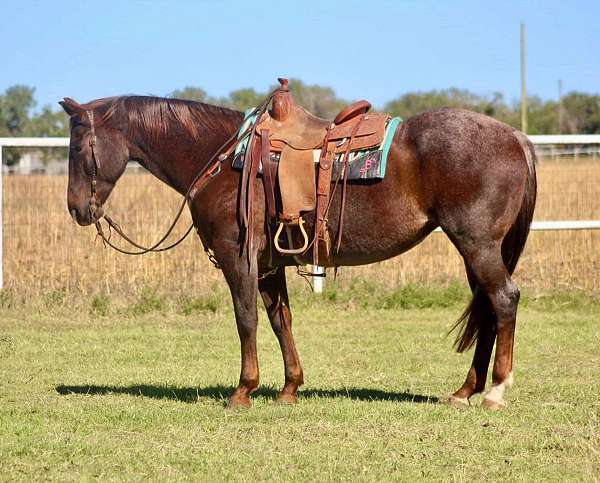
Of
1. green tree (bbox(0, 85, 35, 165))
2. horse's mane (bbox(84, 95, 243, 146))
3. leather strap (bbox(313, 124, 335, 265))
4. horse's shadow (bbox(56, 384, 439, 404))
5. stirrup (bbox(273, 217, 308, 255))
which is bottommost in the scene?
horse's shadow (bbox(56, 384, 439, 404))

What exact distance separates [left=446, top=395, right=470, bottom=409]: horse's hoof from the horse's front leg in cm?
138

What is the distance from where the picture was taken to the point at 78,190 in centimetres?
708

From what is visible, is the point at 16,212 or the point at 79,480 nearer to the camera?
the point at 79,480

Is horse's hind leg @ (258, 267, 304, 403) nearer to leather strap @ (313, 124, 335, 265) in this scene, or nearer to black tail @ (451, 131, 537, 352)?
leather strap @ (313, 124, 335, 265)

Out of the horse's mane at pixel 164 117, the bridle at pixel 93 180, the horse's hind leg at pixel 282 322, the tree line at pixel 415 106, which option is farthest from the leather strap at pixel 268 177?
the tree line at pixel 415 106

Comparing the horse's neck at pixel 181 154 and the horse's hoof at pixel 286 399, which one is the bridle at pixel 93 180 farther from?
the horse's hoof at pixel 286 399

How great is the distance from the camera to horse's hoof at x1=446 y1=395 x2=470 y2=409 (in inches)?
260

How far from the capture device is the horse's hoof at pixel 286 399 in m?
6.85

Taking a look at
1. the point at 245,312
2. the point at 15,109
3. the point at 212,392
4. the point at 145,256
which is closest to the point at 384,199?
the point at 245,312

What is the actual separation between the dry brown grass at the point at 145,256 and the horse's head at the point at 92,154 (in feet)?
16.5

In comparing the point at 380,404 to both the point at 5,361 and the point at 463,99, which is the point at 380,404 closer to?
the point at 5,361

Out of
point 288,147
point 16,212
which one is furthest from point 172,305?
point 288,147

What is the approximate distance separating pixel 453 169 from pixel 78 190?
2.79 meters

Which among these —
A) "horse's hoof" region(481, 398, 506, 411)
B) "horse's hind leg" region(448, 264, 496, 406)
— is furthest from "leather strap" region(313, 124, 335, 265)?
"horse's hoof" region(481, 398, 506, 411)
